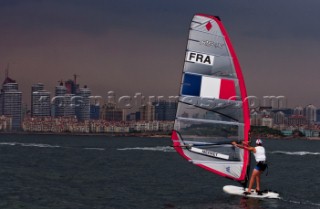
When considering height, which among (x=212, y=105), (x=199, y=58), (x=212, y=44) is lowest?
(x=212, y=105)

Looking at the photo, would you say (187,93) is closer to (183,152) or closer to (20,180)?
(183,152)

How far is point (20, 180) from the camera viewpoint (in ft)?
122

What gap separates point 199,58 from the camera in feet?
79.5

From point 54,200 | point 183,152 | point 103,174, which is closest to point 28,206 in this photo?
point 54,200

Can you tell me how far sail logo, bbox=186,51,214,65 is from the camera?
2419 centimetres

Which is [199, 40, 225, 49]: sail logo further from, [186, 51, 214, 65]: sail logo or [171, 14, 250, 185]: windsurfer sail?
[186, 51, 214, 65]: sail logo

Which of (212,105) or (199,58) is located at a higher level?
(199,58)

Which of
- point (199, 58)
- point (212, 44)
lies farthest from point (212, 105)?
point (212, 44)

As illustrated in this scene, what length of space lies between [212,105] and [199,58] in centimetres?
200

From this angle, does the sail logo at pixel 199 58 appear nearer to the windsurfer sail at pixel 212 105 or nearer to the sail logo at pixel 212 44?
the windsurfer sail at pixel 212 105

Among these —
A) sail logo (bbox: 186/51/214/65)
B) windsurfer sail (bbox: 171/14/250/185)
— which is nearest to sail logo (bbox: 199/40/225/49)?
windsurfer sail (bbox: 171/14/250/185)

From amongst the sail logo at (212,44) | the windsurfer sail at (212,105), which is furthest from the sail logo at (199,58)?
the sail logo at (212,44)

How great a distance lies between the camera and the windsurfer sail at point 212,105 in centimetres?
2405

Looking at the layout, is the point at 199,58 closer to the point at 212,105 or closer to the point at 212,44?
the point at 212,44
